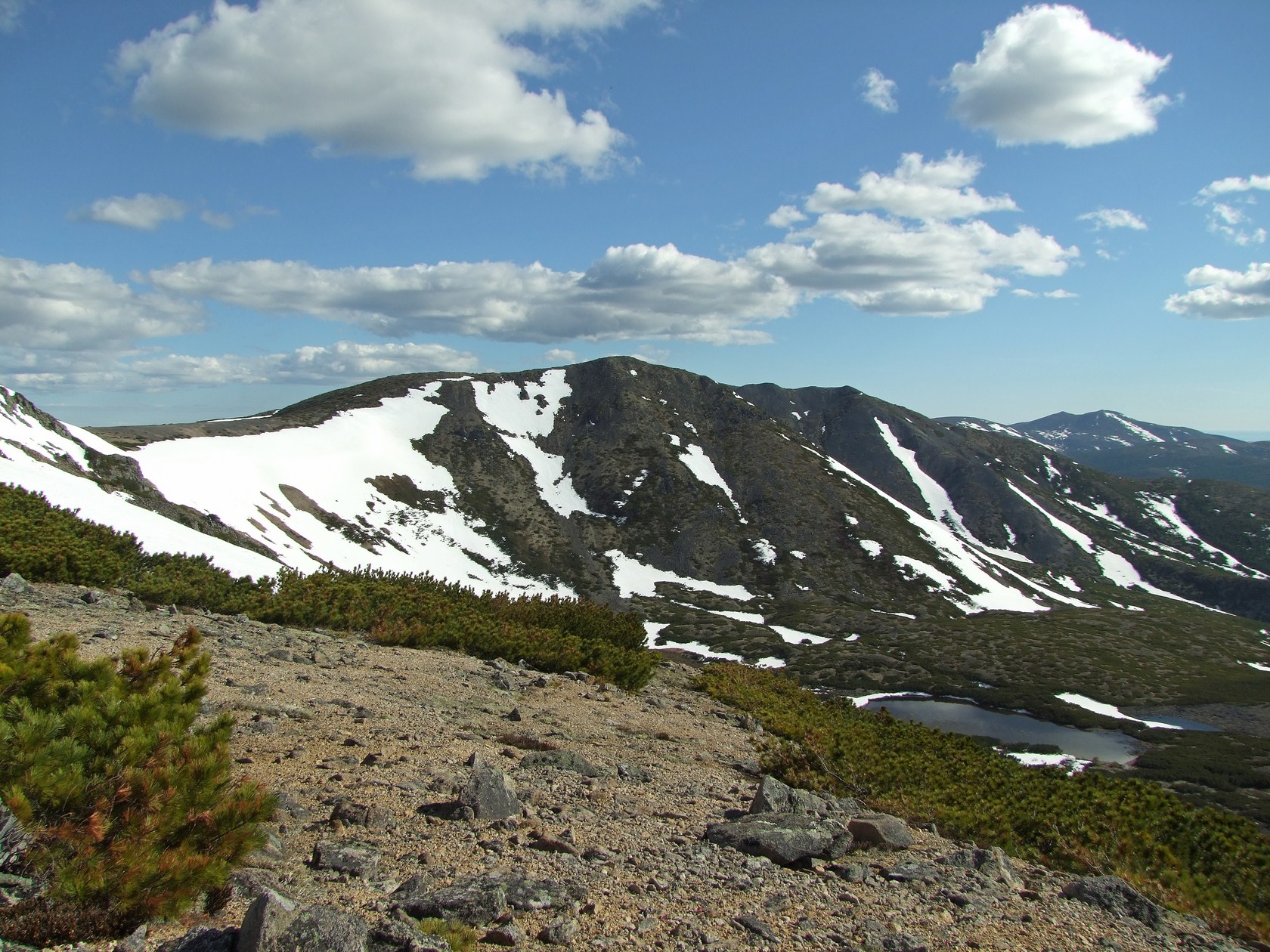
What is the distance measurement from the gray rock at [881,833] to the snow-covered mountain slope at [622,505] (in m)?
45.0

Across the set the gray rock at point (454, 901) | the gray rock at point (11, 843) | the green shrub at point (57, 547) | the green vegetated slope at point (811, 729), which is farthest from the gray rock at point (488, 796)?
the green shrub at point (57, 547)

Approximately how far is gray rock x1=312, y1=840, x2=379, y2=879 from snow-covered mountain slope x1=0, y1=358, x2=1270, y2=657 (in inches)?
1680

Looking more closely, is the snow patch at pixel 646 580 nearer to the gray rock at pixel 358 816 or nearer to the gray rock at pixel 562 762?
the gray rock at pixel 562 762

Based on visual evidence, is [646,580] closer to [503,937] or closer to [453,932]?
[503,937]

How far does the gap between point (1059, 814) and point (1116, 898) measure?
4.71 meters

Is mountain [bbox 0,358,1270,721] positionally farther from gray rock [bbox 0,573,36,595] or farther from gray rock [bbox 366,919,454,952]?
gray rock [bbox 366,919,454,952]

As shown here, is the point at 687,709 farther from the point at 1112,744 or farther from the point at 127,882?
the point at 1112,744

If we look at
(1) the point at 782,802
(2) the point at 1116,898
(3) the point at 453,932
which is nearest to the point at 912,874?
(2) the point at 1116,898

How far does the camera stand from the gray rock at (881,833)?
360 inches

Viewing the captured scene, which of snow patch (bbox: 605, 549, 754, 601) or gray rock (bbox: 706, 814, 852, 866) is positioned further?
snow patch (bbox: 605, 549, 754, 601)

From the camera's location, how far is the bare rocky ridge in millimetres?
5906

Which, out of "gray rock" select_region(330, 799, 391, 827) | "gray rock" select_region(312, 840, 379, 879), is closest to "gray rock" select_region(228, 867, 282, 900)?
"gray rock" select_region(312, 840, 379, 879)

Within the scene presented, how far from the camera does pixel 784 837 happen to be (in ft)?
27.5

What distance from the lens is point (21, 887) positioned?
174 inches
